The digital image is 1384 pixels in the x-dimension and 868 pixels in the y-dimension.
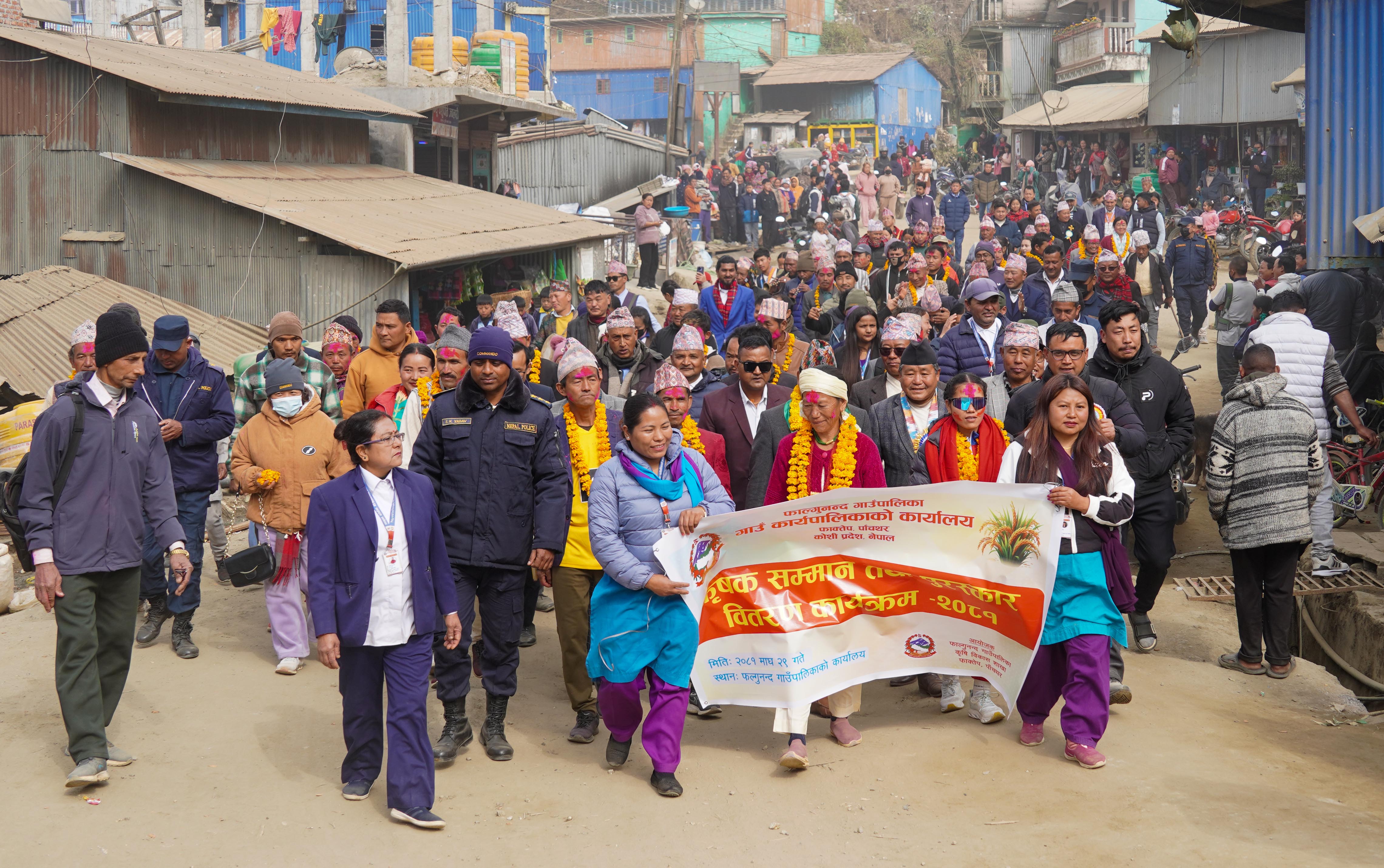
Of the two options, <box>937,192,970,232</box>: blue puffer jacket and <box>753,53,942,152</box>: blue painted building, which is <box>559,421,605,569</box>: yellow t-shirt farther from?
<box>753,53,942,152</box>: blue painted building

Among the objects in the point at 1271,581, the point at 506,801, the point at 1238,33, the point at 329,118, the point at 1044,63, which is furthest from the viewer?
the point at 1044,63

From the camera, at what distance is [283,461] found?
7359 mm

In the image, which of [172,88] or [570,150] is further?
[570,150]

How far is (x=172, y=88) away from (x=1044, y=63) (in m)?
36.9

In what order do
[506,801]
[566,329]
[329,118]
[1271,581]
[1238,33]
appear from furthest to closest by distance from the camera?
[1238,33] → [329,118] → [566,329] → [1271,581] → [506,801]

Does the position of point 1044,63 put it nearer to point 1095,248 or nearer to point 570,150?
point 570,150

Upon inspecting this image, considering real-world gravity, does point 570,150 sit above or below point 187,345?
above

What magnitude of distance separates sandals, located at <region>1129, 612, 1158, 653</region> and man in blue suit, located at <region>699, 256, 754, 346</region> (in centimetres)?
480

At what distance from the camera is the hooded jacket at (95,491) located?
Result: 18.0ft

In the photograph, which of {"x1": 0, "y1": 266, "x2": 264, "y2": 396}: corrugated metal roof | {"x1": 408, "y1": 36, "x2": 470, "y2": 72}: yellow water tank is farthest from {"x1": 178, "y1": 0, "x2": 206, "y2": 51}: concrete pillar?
{"x1": 0, "y1": 266, "x2": 264, "y2": 396}: corrugated metal roof

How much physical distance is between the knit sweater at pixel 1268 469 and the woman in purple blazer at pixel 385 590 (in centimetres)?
454

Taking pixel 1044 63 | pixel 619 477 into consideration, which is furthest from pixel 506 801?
pixel 1044 63

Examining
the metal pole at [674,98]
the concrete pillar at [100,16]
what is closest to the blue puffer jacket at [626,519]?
the concrete pillar at [100,16]

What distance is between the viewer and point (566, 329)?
11.5 metres
